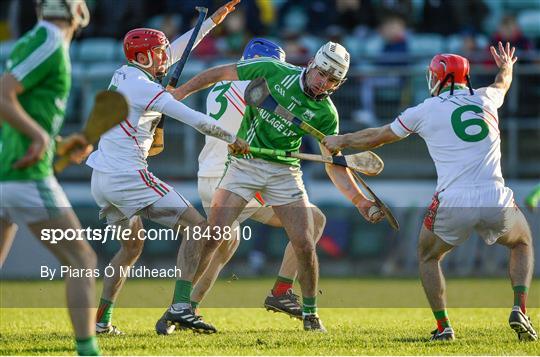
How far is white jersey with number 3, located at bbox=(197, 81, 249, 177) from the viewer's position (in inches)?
387

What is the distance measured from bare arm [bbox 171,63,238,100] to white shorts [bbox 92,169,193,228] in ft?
2.29

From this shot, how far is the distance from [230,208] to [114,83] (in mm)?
1341

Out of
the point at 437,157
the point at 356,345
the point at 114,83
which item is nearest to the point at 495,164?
the point at 437,157

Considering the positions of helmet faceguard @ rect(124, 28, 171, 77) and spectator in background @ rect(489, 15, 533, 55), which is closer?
helmet faceguard @ rect(124, 28, 171, 77)

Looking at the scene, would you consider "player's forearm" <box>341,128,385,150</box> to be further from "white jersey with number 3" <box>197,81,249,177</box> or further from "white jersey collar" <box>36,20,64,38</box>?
"white jersey collar" <box>36,20,64,38</box>

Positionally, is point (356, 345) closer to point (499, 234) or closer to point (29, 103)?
point (499, 234)

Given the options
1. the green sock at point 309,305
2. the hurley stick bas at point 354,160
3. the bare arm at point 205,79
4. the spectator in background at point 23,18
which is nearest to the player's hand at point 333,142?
the hurley stick bas at point 354,160

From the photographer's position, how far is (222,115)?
9.84m

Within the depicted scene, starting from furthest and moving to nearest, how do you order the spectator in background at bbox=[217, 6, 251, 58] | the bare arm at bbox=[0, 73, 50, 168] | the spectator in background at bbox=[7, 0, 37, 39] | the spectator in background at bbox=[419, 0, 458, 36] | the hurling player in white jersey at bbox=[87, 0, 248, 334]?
the spectator in background at bbox=[419, 0, 458, 36] < the spectator in background at bbox=[7, 0, 37, 39] < the spectator in background at bbox=[217, 6, 251, 58] < the hurling player in white jersey at bbox=[87, 0, 248, 334] < the bare arm at bbox=[0, 73, 50, 168]

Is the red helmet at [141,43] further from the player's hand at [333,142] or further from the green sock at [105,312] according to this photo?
the green sock at [105,312]

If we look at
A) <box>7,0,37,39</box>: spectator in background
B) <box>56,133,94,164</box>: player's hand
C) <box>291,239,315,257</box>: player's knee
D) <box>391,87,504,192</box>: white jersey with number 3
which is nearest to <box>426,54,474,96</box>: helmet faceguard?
<box>391,87,504,192</box>: white jersey with number 3

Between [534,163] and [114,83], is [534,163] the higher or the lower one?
the lower one

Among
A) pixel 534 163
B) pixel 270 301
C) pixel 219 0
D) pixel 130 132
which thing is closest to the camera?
pixel 130 132

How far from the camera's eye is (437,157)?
8.40 m
